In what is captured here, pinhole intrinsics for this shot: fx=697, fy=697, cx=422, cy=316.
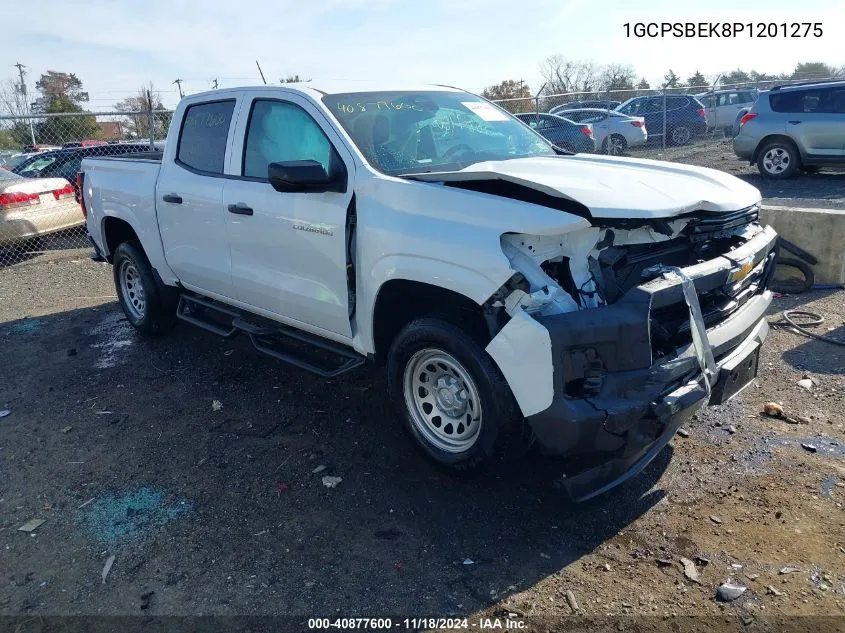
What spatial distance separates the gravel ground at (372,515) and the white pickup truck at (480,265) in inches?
12.2

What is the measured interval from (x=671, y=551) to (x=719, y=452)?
1041mm

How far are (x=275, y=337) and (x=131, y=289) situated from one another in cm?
254

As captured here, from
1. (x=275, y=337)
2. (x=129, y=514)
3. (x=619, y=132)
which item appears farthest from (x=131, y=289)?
(x=619, y=132)

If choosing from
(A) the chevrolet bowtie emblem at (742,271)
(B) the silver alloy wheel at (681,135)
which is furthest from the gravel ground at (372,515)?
(B) the silver alloy wheel at (681,135)

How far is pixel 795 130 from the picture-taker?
543 inches

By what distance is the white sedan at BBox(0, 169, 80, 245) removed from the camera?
33.2 feet

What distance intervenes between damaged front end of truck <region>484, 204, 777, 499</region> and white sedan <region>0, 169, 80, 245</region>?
372 inches

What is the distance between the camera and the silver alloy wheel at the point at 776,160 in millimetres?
14133

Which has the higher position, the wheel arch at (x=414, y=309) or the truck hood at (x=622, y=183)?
the truck hood at (x=622, y=183)

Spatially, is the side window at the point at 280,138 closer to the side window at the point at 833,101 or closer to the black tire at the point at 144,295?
the black tire at the point at 144,295

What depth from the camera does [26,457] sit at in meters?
4.43

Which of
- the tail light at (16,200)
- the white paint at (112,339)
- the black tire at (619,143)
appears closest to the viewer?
the white paint at (112,339)

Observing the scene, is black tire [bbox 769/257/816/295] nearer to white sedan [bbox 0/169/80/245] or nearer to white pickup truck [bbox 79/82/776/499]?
white pickup truck [bbox 79/82/776/499]

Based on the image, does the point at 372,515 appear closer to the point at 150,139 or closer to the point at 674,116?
the point at 150,139
